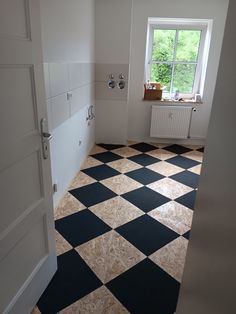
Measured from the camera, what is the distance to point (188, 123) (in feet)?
14.2

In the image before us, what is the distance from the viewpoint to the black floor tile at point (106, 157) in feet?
12.3

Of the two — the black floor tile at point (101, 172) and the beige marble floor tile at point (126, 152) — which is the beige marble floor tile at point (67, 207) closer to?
the black floor tile at point (101, 172)

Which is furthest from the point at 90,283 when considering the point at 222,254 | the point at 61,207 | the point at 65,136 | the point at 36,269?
the point at 65,136

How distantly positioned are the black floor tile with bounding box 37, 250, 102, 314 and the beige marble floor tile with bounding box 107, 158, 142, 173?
1.72 metres

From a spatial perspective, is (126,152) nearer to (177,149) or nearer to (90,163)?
(90,163)

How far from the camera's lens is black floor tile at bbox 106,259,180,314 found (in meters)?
1.51

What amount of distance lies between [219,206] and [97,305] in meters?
1.15

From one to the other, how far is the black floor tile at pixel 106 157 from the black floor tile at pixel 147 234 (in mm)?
1542

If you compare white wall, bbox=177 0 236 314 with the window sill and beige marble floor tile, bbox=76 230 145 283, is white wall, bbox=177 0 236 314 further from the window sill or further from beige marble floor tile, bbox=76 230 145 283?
the window sill

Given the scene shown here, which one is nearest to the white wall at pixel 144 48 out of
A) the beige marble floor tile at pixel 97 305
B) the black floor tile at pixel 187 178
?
the black floor tile at pixel 187 178

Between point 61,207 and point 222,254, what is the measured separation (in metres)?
1.99

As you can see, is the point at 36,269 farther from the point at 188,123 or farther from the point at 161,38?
the point at 161,38

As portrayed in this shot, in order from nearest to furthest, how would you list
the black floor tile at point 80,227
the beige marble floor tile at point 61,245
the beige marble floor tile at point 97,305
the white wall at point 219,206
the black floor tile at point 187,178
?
the white wall at point 219,206 → the beige marble floor tile at point 97,305 → the beige marble floor tile at point 61,245 → the black floor tile at point 80,227 → the black floor tile at point 187,178

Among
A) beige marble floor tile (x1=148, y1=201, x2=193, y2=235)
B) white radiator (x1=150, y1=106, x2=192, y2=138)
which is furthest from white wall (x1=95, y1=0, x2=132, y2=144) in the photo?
beige marble floor tile (x1=148, y1=201, x2=193, y2=235)
